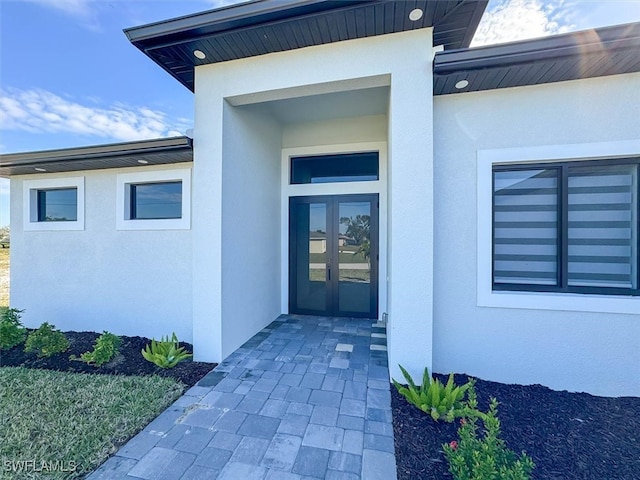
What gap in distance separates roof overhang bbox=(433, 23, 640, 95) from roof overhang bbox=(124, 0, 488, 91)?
49 centimetres

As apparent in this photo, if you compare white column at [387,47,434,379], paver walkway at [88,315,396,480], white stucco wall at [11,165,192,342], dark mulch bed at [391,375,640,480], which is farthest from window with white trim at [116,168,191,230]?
dark mulch bed at [391,375,640,480]

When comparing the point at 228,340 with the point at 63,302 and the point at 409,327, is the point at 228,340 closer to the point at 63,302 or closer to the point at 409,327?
the point at 409,327

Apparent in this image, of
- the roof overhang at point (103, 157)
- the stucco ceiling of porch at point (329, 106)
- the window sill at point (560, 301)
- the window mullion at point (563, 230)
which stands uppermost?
the stucco ceiling of porch at point (329, 106)

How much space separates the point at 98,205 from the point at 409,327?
18.7 feet

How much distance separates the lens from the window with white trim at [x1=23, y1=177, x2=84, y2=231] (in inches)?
195

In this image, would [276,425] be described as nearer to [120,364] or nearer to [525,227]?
[120,364]

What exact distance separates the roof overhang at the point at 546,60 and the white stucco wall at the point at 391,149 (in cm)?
32

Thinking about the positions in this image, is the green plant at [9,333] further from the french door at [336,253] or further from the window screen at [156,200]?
the french door at [336,253]

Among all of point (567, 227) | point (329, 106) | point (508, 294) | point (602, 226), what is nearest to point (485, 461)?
point (508, 294)

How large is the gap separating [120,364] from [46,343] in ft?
4.38

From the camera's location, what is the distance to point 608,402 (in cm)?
281

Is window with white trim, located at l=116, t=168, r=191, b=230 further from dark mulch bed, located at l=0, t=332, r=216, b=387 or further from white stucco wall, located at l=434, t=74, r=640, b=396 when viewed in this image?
white stucco wall, located at l=434, t=74, r=640, b=396

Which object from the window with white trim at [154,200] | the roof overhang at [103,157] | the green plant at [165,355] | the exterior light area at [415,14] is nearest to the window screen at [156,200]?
the window with white trim at [154,200]

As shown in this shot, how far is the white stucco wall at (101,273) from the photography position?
4539 mm
